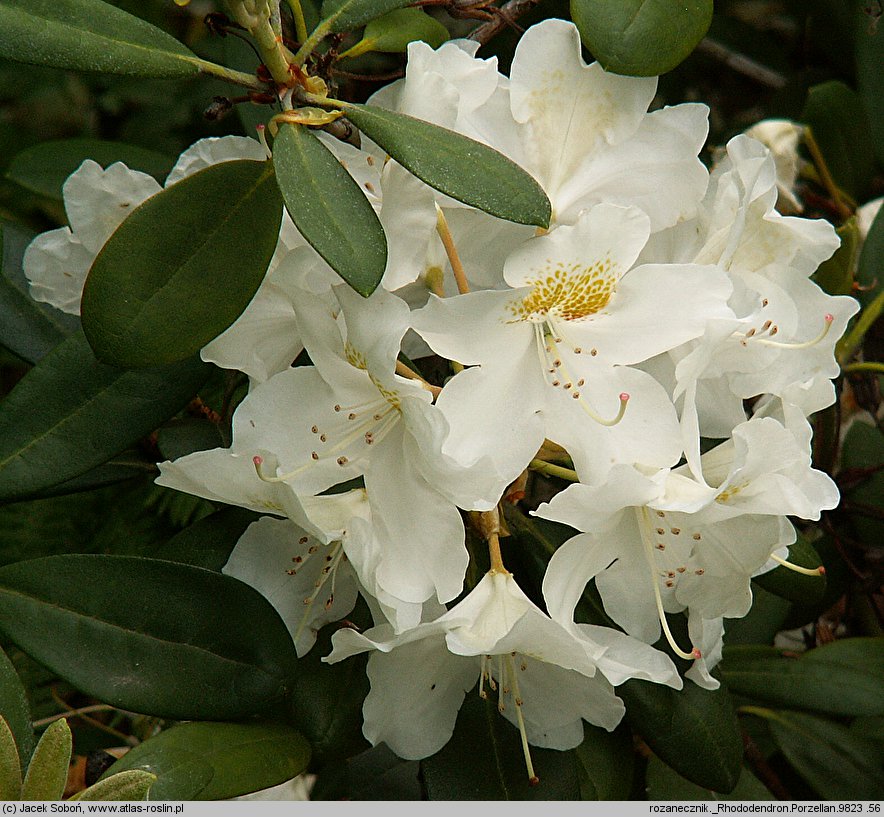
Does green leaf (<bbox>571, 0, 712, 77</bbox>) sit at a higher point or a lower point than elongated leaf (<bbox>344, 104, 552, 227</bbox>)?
higher

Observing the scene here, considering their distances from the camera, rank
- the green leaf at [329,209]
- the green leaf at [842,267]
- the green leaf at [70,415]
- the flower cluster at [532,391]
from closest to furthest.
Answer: the green leaf at [329,209]
the flower cluster at [532,391]
the green leaf at [70,415]
the green leaf at [842,267]

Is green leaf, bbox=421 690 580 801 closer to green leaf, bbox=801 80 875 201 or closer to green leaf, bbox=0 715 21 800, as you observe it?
green leaf, bbox=0 715 21 800

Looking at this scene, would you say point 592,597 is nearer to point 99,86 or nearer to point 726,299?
point 726,299

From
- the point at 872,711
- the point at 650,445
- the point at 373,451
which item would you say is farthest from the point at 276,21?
the point at 872,711

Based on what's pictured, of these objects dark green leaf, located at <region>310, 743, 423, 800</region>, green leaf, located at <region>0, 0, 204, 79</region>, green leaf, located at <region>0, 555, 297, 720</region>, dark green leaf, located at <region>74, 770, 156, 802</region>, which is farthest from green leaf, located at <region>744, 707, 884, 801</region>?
green leaf, located at <region>0, 0, 204, 79</region>

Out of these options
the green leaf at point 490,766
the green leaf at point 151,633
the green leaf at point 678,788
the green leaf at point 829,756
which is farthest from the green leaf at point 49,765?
the green leaf at point 829,756

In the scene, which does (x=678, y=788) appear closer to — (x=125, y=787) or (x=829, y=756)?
(x=829, y=756)

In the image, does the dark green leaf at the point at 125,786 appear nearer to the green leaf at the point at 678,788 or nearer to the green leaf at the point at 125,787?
the green leaf at the point at 125,787
